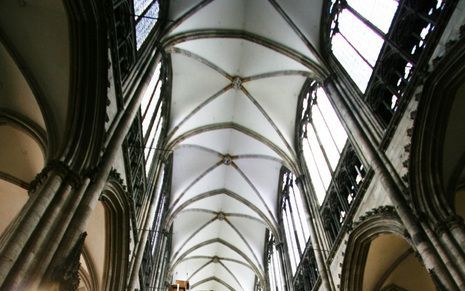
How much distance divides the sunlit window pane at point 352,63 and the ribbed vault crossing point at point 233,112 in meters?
→ 0.77

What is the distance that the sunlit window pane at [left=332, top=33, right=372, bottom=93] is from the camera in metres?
10.8

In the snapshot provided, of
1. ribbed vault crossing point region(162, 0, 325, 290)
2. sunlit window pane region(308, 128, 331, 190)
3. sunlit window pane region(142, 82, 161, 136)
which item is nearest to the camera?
sunlit window pane region(142, 82, 161, 136)

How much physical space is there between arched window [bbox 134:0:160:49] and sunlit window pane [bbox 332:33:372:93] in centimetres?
572

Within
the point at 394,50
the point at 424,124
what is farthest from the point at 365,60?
the point at 424,124

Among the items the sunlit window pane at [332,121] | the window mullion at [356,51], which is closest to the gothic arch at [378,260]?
the sunlit window pane at [332,121]

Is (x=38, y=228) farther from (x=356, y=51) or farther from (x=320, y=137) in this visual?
(x=320, y=137)

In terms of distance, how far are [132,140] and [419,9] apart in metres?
7.22

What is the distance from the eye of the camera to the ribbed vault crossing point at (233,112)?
13.6 meters

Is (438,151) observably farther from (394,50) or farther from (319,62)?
(319,62)

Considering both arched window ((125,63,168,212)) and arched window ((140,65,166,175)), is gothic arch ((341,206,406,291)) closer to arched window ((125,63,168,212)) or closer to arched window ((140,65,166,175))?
arched window ((125,63,168,212))

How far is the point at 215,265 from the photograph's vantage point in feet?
84.9

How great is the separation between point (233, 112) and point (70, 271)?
12.7 metres

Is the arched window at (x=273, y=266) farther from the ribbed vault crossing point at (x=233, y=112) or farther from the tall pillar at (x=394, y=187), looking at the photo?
the tall pillar at (x=394, y=187)

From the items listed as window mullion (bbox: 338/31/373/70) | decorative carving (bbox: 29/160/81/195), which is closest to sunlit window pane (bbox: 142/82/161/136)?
decorative carving (bbox: 29/160/81/195)
